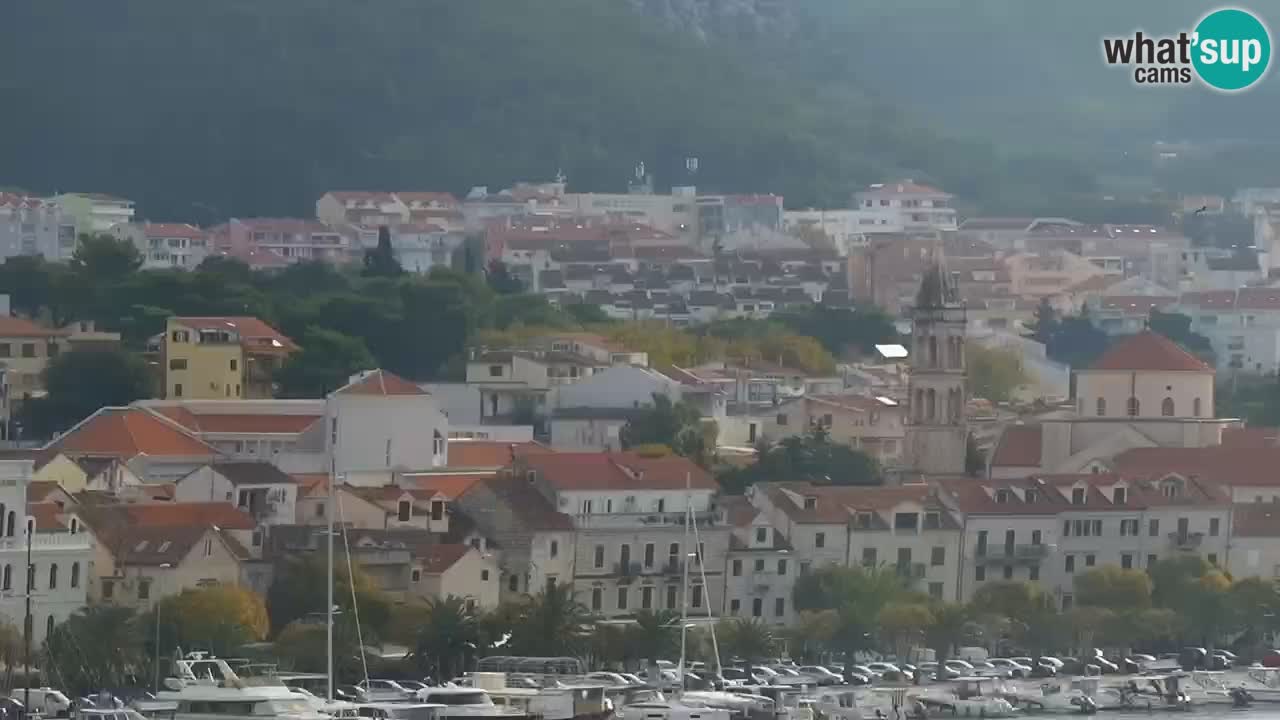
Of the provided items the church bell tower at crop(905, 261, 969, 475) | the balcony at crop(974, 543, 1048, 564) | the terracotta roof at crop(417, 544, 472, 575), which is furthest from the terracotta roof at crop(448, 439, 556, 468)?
the terracotta roof at crop(417, 544, 472, 575)

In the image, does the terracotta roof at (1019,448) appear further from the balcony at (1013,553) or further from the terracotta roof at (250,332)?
the terracotta roof at (250,332)

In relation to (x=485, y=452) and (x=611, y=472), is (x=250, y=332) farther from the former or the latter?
(x=611, y=472)

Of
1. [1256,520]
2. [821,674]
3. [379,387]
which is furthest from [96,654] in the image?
[1256,520]

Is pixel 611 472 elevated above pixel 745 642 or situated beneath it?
elevated above

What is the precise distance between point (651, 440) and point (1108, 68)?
4845 inches

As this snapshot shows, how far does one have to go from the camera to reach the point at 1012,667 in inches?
2336

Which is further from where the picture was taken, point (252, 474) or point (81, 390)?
point (81, 390)

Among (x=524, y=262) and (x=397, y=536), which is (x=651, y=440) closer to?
(x=397, y=536)

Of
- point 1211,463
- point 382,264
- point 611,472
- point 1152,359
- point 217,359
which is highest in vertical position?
point 382,264

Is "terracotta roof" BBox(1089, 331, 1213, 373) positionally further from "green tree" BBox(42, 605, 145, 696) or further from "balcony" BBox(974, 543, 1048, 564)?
"green tree" BBox(42, 605, 145, 696)

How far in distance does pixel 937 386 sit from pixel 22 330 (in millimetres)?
16696

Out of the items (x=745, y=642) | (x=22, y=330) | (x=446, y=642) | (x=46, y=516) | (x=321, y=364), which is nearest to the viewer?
(x=446, y=642)

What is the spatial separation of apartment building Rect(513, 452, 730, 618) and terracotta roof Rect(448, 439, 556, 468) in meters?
3.20

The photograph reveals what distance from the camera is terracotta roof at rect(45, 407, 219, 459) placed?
65.5 metres
